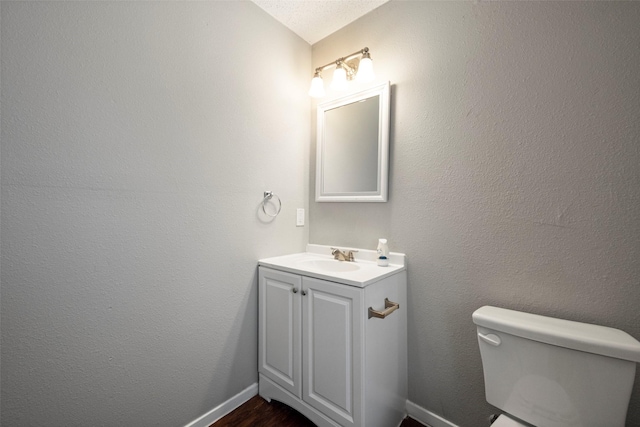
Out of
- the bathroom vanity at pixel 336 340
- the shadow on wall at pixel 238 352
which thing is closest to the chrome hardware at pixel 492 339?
the bathroom vanity at pixel 336 340

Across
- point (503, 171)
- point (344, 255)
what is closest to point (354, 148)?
point (344, 255)

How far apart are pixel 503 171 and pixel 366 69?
2.93 feet

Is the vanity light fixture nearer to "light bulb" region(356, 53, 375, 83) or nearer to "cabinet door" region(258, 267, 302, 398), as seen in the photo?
"light bulb" region(356, 53, 375, 83)

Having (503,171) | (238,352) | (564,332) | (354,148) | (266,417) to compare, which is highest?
(354,148)

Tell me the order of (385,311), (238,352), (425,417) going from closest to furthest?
(385,311), (425,417), (238,352)

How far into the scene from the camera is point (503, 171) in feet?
3.83

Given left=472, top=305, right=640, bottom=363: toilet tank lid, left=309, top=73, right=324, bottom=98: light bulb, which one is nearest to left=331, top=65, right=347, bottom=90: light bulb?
left=309, top=73, right=324, bottom=98: light bulb

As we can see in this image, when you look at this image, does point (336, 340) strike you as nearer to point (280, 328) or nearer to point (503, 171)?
A: point (280, 328)

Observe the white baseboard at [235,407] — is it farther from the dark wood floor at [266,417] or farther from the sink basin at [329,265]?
the sink basin at [329,265]

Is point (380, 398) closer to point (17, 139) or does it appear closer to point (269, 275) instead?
point (269, 275)

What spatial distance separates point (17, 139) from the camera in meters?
0.87

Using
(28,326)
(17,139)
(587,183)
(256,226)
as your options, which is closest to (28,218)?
(17,139)

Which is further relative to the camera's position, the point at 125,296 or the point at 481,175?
the point at 481,175

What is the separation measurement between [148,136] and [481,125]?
1.49 metres
